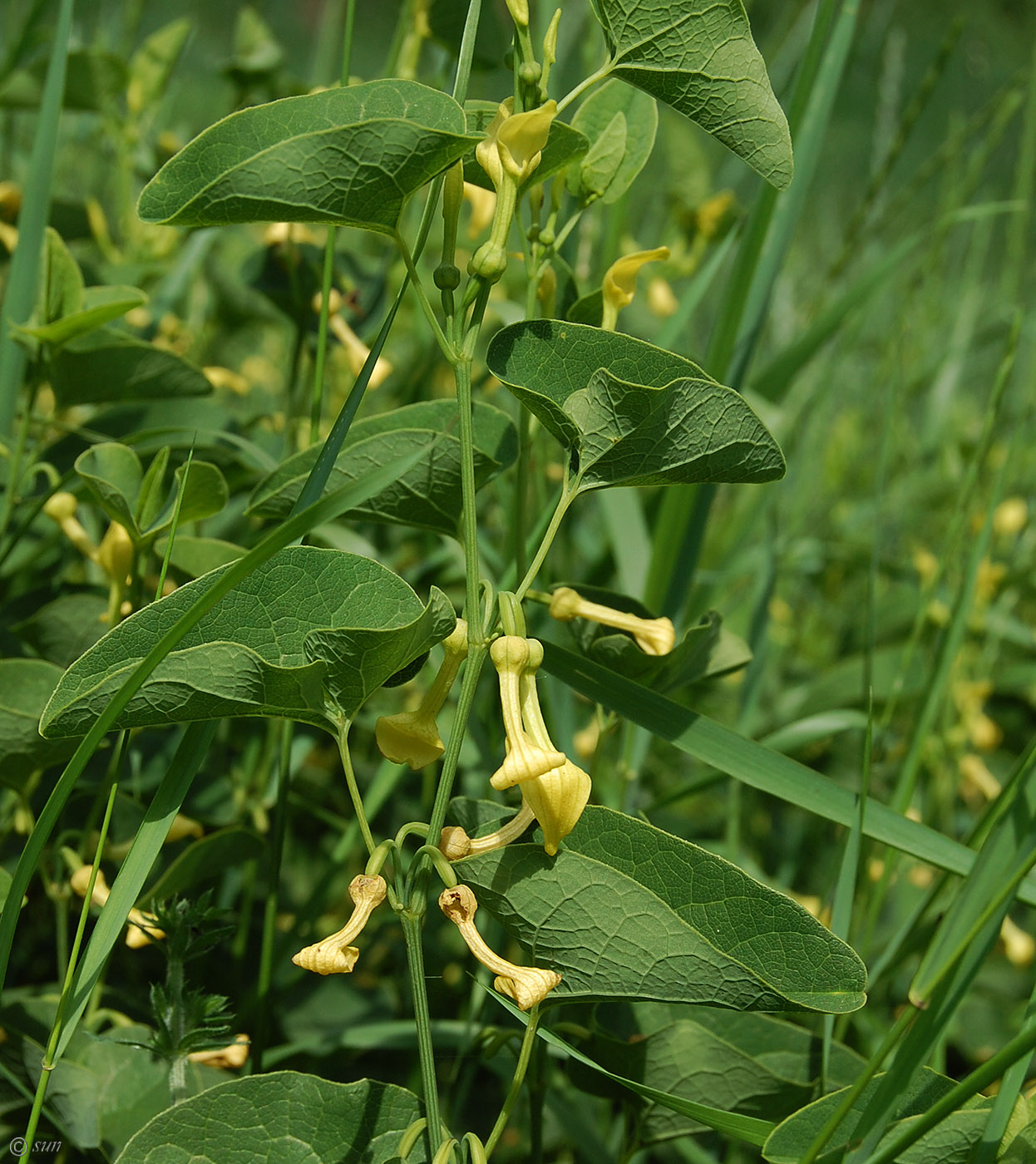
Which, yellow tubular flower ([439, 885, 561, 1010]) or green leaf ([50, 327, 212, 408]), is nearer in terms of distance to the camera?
yellow tubular flower ([439, 885, 561, 1010])

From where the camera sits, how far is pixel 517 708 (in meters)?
0.40

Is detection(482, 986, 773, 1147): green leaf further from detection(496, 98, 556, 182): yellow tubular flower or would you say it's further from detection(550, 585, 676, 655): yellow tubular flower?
detection(496, 98, 556, 182): yellow tubular flower

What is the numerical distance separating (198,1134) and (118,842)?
26cm

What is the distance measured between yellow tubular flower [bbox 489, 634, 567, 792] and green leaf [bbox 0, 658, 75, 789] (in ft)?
0.86

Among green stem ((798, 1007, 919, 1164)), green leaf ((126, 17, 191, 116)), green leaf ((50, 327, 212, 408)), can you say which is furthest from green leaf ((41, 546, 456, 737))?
green leaf ((126, 17, 191, 116))

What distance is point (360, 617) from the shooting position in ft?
1.35

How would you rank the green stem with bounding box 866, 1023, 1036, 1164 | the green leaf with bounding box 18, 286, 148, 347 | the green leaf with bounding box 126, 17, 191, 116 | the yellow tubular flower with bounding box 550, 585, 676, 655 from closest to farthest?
the green stem with bounding box 866, 1023, 1036, 1164
the yellow tubular flower with bounding box 550, 585, 676, 655
the green leaf with bounding box 18, 286, 148, 347
the green leaf with bounding box 126, 17, 191, 116

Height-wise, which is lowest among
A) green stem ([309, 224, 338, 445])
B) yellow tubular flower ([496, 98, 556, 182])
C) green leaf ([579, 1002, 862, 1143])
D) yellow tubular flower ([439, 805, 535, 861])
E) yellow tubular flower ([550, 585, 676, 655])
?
green leaf ([579, 1002, 862, 1143])

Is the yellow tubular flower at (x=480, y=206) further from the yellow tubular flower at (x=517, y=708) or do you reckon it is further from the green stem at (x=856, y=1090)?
the green stem at (x=856, y=1090)

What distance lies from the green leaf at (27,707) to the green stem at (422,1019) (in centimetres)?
24

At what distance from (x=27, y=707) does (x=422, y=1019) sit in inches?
11.6

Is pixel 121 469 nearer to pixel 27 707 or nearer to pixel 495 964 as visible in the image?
pixel 27 707

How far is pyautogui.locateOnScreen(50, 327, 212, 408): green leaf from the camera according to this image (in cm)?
68

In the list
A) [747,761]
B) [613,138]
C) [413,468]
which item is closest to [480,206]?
[613,138]
